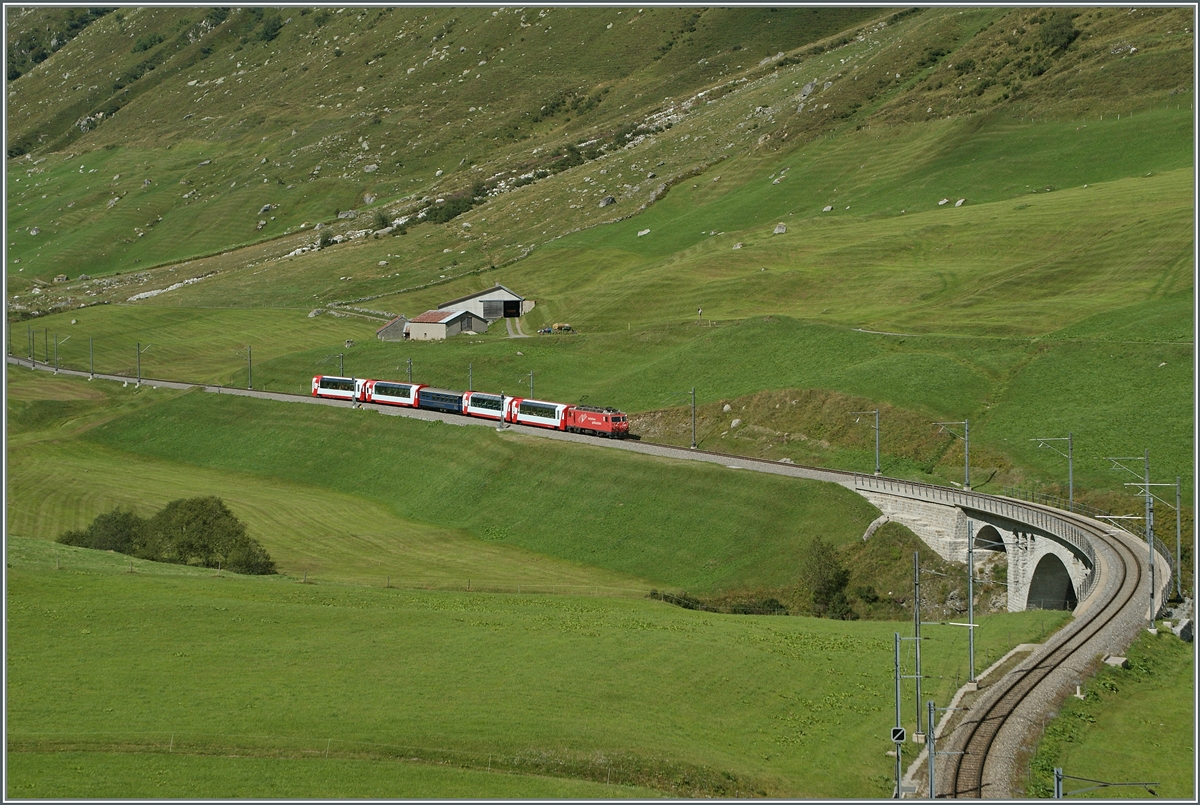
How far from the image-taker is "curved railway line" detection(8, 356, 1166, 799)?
126 feet

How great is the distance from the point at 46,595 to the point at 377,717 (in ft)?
67.6

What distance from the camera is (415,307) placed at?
18000cm

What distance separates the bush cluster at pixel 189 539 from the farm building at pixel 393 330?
83.9 m

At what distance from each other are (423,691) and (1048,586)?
124 feet

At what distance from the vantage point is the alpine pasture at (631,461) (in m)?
41.8

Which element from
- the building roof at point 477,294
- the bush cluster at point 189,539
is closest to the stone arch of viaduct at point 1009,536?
the bush cluster at point 189,539

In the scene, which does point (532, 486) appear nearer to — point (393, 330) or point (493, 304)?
point (493, 304)

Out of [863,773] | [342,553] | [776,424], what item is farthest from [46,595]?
[776,424]

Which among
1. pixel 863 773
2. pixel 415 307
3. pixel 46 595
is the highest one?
pixel 415 307

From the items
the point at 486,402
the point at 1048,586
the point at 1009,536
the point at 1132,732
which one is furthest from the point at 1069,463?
the point at 486,402

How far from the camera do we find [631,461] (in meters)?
95.0

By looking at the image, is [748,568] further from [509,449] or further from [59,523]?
[59,523]

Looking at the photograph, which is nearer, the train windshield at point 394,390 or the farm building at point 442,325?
the train windshield at point 394,390

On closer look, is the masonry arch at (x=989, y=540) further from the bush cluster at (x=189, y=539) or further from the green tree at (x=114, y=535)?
the green tree at (x=114, y=535)
